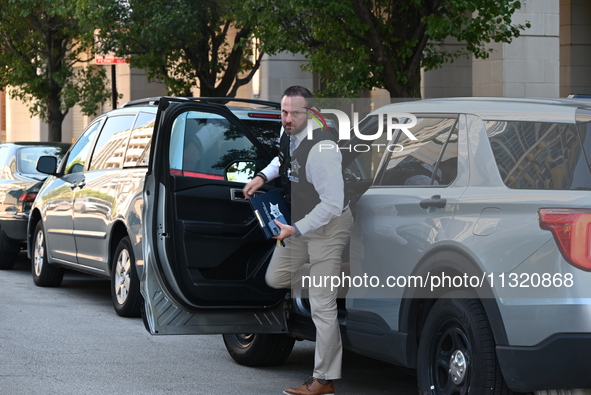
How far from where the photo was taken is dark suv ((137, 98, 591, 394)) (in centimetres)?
491

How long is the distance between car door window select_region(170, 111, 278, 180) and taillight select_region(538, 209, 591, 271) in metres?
3.36

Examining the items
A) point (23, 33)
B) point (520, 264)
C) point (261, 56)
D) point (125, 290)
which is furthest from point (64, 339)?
point (23, 33)

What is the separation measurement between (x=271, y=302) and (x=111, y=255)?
371 centimetres

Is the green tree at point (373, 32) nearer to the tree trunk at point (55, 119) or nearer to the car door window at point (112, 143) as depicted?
the car door window at point (112, 143)

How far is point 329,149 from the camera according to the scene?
6.46 metres

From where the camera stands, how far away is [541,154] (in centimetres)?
525

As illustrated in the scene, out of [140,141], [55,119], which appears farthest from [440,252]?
[55,119]

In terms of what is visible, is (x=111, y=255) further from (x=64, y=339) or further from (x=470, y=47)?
(x=470, y=47)

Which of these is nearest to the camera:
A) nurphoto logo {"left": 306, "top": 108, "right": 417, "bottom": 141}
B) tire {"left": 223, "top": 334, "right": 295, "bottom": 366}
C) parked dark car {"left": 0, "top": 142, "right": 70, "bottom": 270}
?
nurphoto logo {"left": 306, "top": 108, "right": 417, "bottom": 141}

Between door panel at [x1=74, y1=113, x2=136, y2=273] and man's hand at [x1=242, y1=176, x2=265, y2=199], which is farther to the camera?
door panel at [x1=74, y1=113, x2=136, y2=273]

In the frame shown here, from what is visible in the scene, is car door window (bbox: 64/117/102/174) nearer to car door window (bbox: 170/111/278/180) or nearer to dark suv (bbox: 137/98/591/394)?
car door window (bbox: 170/111/278/180)

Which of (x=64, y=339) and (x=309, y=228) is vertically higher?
(x=309, y=228)

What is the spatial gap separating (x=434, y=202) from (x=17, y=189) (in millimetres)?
9836

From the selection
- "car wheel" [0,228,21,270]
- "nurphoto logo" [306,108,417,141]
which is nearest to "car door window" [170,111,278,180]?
"nurphoto logo" [306,108,417,141]
